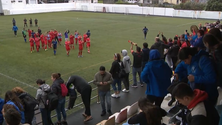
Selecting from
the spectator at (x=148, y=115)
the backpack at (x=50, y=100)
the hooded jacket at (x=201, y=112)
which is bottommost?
the backpack at (x=50, y=100)

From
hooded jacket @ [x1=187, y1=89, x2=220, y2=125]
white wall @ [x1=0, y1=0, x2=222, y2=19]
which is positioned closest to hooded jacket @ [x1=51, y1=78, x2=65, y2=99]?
hooded jacket @ [x1=187, y1=89, x2=220, y2=125]

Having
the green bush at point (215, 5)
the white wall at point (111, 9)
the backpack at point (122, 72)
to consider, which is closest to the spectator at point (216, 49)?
the backpack at point (122, 72)

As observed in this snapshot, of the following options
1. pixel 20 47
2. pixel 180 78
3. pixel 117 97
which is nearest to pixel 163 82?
pixel 180 78

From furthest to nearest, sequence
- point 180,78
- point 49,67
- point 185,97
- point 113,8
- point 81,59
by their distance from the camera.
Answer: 1. point 113,8
2. point 81,59
3. point 49,67
4. point 180,78
5. point 185,97

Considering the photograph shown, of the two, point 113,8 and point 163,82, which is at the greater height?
point 113,8

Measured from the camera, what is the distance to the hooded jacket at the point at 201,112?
2.66 metres

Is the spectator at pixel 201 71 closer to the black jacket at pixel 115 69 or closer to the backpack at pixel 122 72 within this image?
the black jacket at pixel 115 69

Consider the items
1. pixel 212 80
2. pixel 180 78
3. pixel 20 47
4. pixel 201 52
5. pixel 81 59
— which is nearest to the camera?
pixel 212 80

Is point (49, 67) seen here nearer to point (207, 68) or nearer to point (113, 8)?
point (207, 68)

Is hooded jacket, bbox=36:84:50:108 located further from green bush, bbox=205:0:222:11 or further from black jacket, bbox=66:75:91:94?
green bush, bbox=205:0:222:11

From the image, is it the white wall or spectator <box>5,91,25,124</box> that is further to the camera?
the white wall

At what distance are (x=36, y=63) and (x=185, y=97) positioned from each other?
40.7ft

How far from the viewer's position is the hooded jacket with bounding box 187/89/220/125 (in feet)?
8.71

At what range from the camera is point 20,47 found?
1850 cm
